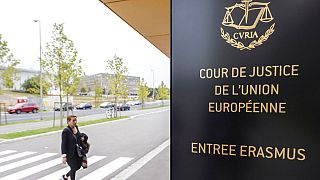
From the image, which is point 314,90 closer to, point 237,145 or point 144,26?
point 237,145

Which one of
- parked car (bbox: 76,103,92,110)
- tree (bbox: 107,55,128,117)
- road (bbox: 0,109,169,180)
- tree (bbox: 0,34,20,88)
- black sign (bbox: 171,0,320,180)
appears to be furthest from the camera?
parked car (bbox: 76,103,92,110)

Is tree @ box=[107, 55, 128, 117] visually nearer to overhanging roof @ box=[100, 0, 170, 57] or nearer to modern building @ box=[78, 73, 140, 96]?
modern building @ box=[78, 73, 140, 96]

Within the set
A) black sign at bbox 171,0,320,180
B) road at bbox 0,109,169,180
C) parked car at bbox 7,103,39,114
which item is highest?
black sign at bbox 171,0,320,180

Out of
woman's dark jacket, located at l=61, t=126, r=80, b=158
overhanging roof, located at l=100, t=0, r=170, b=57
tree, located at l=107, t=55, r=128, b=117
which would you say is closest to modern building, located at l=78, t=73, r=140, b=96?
tree, located at l=107, t=55, r=128, b=117

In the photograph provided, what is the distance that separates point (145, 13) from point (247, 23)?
2.45 metres

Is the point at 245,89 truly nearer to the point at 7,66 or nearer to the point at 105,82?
the point at 7,66

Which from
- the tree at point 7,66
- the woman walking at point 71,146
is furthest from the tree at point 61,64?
the woman walking at point 71,146

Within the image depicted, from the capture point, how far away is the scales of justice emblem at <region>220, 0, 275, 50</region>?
55.6 inches

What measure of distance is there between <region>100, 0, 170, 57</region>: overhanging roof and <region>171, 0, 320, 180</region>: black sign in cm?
170

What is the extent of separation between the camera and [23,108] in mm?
26812

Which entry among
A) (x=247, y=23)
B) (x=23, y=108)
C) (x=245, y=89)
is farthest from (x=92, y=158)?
(x=23, y=108)

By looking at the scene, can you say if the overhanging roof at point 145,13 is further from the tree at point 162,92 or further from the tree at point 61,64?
the tree at point 162,92

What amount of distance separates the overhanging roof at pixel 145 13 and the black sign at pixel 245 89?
1696 mm

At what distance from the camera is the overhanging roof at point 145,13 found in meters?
3.14
